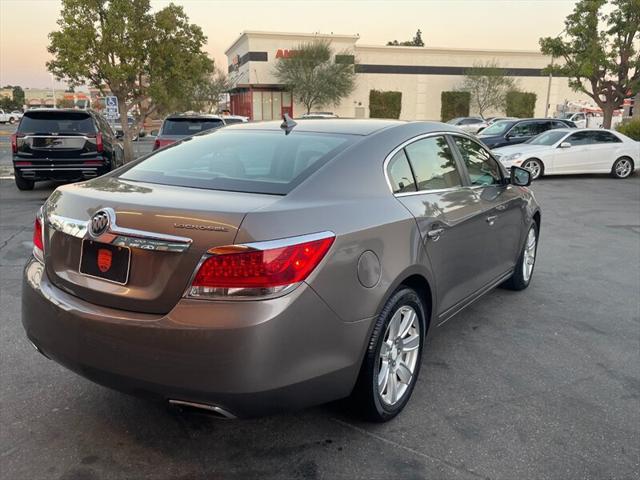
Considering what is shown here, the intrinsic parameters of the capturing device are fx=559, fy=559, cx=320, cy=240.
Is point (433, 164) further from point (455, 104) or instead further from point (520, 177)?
point (455, 104)

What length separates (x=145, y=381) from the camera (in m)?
2.41

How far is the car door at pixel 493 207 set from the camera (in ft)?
13.5

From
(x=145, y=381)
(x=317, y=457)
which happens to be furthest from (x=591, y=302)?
(x=145, y=381)

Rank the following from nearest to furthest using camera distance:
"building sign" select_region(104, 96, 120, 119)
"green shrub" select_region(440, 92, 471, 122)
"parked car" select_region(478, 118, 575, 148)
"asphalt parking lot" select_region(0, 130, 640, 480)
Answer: "asphalt parking lot" select_region(0, 130, 640, 480) < "building sign" select_region(104, 96, 120, 119) < "parked car" select_region(478, 118, 575, 148) < "green shrub" select_region(440, 92, 471, 122)

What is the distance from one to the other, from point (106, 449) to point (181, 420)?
424mm

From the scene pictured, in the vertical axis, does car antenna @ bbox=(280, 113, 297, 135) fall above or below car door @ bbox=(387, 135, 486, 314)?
above

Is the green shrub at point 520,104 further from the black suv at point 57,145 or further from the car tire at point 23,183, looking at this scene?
the car tire at point 23,183

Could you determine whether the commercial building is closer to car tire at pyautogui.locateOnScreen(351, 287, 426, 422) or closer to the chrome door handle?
the chrome door handle

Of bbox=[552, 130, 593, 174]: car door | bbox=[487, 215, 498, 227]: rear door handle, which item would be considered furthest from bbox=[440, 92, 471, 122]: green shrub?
bbox=[487, 215, 498, 227]: rear door handle

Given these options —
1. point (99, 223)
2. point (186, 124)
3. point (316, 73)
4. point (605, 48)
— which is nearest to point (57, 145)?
point (186, 124)

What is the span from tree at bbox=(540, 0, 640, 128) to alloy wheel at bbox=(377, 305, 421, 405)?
21210mm

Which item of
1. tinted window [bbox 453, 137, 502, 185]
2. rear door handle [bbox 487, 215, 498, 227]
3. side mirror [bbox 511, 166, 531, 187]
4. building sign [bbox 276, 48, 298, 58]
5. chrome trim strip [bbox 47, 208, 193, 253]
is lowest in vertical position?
rear door handle [bbox 487, 215, 498, 227]

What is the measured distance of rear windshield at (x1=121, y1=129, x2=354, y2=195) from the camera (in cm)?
286

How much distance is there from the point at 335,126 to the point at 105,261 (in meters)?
1.75
